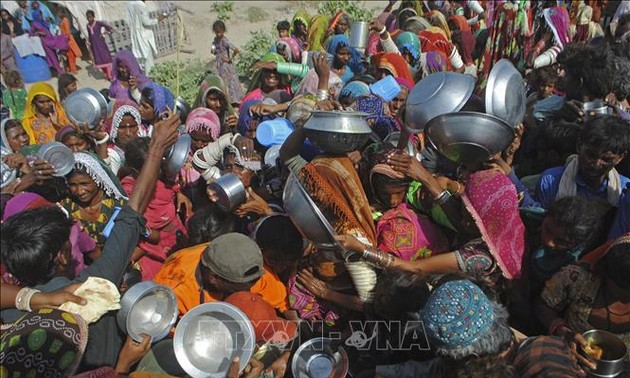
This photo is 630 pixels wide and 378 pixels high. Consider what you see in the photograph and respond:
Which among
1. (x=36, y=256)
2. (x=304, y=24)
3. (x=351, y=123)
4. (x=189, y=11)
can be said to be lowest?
(x=189, y=11)

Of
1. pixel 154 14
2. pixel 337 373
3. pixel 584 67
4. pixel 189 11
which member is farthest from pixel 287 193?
pixel 189 11

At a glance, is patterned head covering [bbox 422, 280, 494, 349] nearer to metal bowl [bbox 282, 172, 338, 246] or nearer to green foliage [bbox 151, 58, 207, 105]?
metal bowl [bbox 282, 172, 338, 246]

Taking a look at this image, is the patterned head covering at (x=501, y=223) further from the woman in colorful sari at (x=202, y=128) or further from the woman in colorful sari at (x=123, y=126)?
the woman in colorful sari at (x=123, y=126)

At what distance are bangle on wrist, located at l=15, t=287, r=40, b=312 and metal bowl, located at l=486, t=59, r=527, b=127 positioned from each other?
219cm

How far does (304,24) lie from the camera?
7.89 m

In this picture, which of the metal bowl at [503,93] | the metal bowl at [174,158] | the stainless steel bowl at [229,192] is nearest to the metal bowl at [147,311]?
the stainless steel bowl at [229,192]

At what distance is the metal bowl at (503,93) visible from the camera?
7.59 feet

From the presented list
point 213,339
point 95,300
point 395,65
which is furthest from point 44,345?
point 395,65

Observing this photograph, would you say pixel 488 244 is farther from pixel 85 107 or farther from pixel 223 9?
pixel 223 9

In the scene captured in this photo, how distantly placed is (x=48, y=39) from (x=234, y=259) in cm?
1099

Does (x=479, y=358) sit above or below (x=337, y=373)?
above

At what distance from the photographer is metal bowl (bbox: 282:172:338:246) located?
1.92 meters

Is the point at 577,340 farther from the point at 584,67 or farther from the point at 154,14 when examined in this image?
the point at 154,14

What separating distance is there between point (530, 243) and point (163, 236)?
2.40 meters
